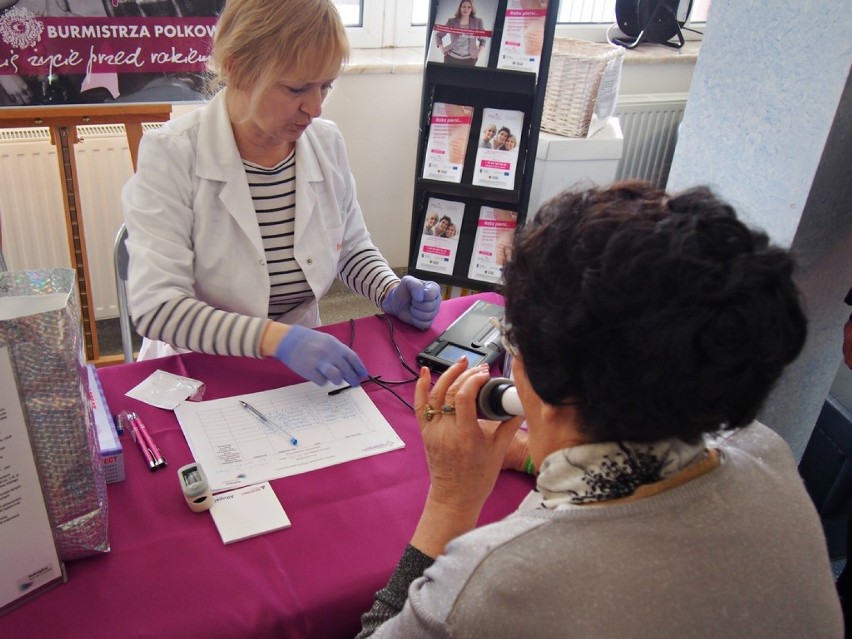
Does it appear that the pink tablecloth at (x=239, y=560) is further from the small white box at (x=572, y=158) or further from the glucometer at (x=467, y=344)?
the small white box at (x=572, y=158)

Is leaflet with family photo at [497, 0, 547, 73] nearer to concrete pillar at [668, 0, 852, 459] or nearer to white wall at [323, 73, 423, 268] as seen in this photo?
concrete pillar at [668, 0, 852, 459]

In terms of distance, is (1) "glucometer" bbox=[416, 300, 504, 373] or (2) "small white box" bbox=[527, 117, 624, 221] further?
(2) "small white box" bbox=[527, 117, 624, 221]

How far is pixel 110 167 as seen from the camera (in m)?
2.63

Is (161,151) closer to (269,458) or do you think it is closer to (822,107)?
(269,458)

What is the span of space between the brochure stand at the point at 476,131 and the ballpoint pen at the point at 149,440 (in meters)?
1.31

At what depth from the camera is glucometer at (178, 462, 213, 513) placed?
1061 millimetres

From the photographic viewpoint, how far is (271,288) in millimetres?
1625

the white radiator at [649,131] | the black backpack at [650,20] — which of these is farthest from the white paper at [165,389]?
the black backpack at [650,20]

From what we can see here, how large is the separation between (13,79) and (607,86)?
6.38 ft

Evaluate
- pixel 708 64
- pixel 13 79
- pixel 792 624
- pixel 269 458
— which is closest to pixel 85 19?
pixel 13 79

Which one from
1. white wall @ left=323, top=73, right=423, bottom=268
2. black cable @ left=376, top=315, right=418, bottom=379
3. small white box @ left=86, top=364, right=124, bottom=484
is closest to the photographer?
small white box @ left=86, top=364, right=124, bottom=484

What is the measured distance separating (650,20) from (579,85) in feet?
3.78

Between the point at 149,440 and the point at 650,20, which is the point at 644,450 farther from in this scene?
the point at 650,20

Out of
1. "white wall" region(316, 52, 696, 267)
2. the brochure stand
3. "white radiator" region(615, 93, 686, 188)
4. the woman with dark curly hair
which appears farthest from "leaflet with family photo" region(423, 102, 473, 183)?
the woman with dark curly hair
